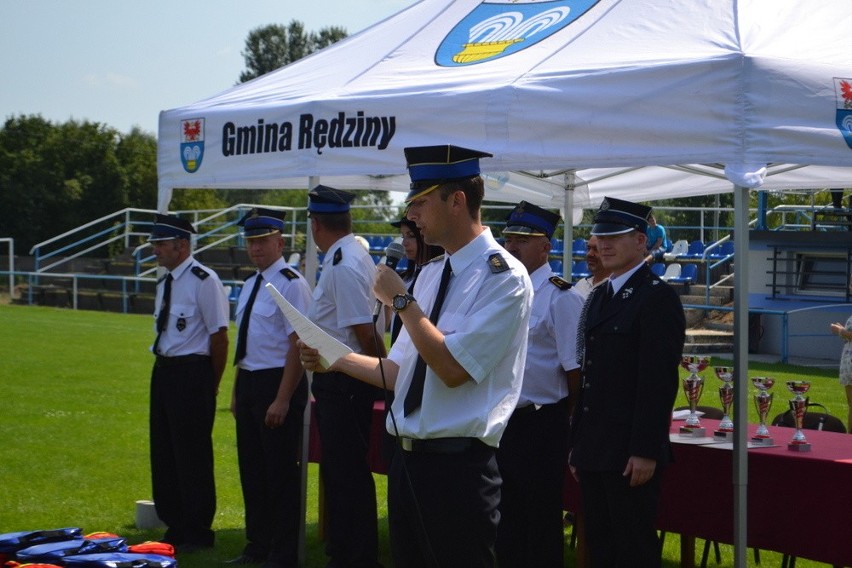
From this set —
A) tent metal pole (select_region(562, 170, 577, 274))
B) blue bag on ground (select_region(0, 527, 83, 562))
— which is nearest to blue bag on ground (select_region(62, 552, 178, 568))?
blue bag on ground (select_region(0, 527, 83, 562))

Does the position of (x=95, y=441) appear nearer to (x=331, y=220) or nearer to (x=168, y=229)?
(x=168, y=229)

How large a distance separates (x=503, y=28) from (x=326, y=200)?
4.30 ft

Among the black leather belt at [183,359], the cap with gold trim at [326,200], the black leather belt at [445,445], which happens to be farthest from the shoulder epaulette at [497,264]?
the black leather belt at [183,359]

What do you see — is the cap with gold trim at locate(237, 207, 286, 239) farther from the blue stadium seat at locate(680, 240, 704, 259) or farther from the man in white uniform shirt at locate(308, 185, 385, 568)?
the blue stadium seat at locate(680, 240, 704, 259)

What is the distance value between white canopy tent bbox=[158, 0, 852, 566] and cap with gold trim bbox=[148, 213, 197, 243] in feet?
0.95

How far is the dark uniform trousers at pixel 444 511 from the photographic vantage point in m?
3.57

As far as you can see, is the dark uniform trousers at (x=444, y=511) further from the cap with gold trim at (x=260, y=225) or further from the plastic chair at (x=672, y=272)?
the plastic chair at (x=672, y=272)

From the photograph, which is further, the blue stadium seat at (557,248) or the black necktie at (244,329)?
the blue stadium seat at (557,248)

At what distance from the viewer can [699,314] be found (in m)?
23.5

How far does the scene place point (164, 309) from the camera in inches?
278

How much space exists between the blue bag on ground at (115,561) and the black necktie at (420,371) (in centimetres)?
128

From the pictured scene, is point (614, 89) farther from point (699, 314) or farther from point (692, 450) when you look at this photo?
point (699, 314)

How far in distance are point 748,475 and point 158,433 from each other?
3.74 m

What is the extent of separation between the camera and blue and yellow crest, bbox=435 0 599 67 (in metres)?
5.62
